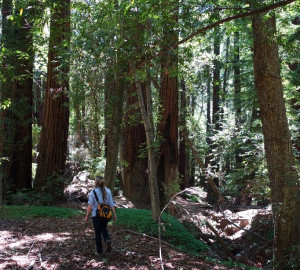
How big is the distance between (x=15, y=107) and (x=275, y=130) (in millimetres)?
8440

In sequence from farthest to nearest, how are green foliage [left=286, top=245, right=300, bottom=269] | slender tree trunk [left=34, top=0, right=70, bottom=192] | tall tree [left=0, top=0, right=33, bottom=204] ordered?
1. slender tree trunk [left=34, top=0, right=70, bottom=192]
2. tall tree [left=0, top=0, right=33, bottom=204]
3. green foliage [left=286, top=245, right=300, bottom=269]

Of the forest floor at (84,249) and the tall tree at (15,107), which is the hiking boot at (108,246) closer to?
the forest floor at (84,249)

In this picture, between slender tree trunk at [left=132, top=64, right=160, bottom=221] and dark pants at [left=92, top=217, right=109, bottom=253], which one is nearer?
dark pants at [left=92, top=217, right=109, bottom=253]

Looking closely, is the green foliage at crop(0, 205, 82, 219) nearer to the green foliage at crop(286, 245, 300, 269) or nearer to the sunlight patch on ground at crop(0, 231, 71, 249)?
the sunlight patch on ground at crop(0, 231, 71, 249)

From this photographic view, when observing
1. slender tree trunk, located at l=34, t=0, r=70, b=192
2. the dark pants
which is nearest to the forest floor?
the dark pants

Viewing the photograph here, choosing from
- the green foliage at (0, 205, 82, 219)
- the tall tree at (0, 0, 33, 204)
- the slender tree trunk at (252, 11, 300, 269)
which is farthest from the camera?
the tall tree at (0, 0, 33, 204)

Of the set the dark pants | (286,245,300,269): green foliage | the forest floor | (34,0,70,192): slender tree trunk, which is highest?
(34,0,70,192): slender tree trunk

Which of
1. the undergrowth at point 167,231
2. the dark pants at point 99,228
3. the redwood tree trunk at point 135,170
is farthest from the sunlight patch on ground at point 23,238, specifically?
the redwood tree trunk at point 135,170

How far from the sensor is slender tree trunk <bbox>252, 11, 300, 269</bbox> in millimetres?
7879

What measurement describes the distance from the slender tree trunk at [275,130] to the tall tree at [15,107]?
19.6 ft

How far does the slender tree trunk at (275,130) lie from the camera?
7879mm

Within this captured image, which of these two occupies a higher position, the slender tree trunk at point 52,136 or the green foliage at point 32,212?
the slender tree trunk at point 52,136

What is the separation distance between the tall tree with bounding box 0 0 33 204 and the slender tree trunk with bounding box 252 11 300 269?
5975 millimetres

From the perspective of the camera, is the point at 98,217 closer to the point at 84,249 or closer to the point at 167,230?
the point at 84,249
